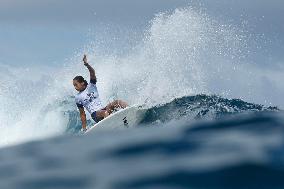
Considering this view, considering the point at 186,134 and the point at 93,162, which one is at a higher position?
the point at 186,134

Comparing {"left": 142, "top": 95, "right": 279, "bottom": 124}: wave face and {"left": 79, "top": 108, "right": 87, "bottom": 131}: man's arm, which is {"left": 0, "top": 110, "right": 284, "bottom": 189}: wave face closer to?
{"left": 142, "top": 95, "right": 279, "bottom": 124}: wave face

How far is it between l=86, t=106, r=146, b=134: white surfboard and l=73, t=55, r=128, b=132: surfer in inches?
18.1

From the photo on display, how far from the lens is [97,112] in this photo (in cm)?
1584

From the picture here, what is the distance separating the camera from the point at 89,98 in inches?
610

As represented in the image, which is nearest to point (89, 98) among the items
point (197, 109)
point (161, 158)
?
point (197, 109)

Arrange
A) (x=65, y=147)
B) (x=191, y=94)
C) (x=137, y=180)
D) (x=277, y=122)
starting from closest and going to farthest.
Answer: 1. (x=137, y=180)
2. (x=65, y=147)
3. (x=277, y=122)
4. (x=191, y=94)

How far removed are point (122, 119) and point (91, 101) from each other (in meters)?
1.42

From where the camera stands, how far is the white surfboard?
14.3 meters

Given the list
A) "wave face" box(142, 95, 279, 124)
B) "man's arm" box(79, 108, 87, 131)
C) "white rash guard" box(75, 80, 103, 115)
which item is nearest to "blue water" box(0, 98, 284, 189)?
"wave face" box(142, 95, 279, 124)

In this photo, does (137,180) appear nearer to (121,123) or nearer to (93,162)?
(93,162)

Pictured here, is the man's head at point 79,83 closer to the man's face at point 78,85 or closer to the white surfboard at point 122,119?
the man's face at point 78,85

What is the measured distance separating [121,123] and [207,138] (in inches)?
390

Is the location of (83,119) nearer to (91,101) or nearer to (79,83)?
(91,101)

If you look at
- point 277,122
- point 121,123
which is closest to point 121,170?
point 277,122
